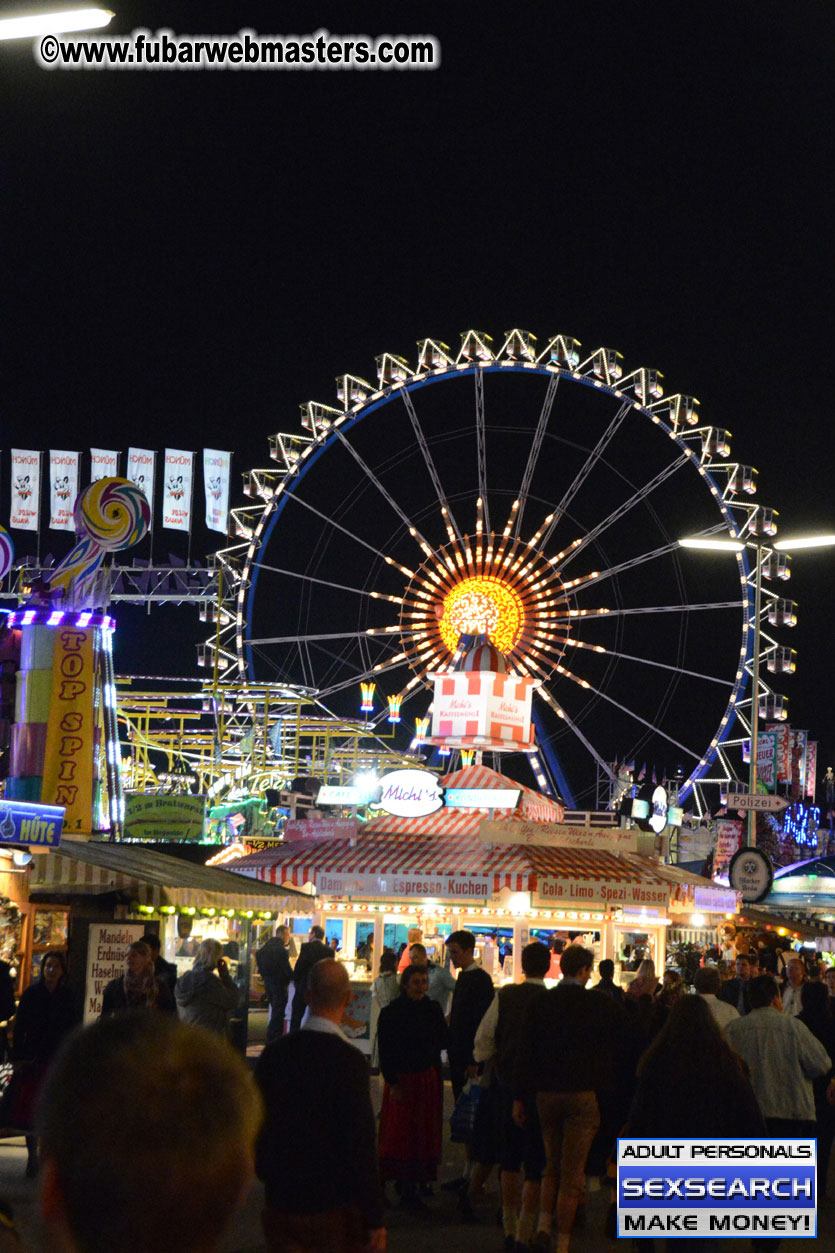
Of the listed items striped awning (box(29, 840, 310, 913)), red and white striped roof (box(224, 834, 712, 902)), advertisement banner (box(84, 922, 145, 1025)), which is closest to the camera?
advertisement banner (box(84, 922, 145, 1025))

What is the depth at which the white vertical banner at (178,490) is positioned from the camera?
4294cm

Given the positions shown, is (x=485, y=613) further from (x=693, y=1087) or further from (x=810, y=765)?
(x=810, y=765)

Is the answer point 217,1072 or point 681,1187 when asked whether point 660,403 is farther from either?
point 217,1072

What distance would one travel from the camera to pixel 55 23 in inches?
338

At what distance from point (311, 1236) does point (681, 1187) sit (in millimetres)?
2148

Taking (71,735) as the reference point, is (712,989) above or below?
below

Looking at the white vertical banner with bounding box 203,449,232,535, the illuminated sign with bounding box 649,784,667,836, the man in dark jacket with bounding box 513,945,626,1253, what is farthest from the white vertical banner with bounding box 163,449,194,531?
the man in dark jacket with bounding box 513,945,626,1253

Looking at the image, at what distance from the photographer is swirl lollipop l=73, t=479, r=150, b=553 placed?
21875 millimetres

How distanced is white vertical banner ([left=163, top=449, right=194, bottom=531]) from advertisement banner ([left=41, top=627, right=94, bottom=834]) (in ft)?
75.0

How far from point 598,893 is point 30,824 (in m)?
10.8

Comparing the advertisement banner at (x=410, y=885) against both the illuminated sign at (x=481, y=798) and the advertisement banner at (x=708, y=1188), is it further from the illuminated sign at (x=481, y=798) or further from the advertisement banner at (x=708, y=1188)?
the advertisement banner at (x=708, y=1188)

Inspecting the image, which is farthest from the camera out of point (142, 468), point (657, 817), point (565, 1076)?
point (142, 468)

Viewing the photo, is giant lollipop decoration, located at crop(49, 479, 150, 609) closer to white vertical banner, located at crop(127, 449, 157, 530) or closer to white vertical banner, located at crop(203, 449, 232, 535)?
white vertical banner, located at crop(203, 449, 232, 535)

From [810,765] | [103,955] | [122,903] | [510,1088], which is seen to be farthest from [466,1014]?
[810,765]
